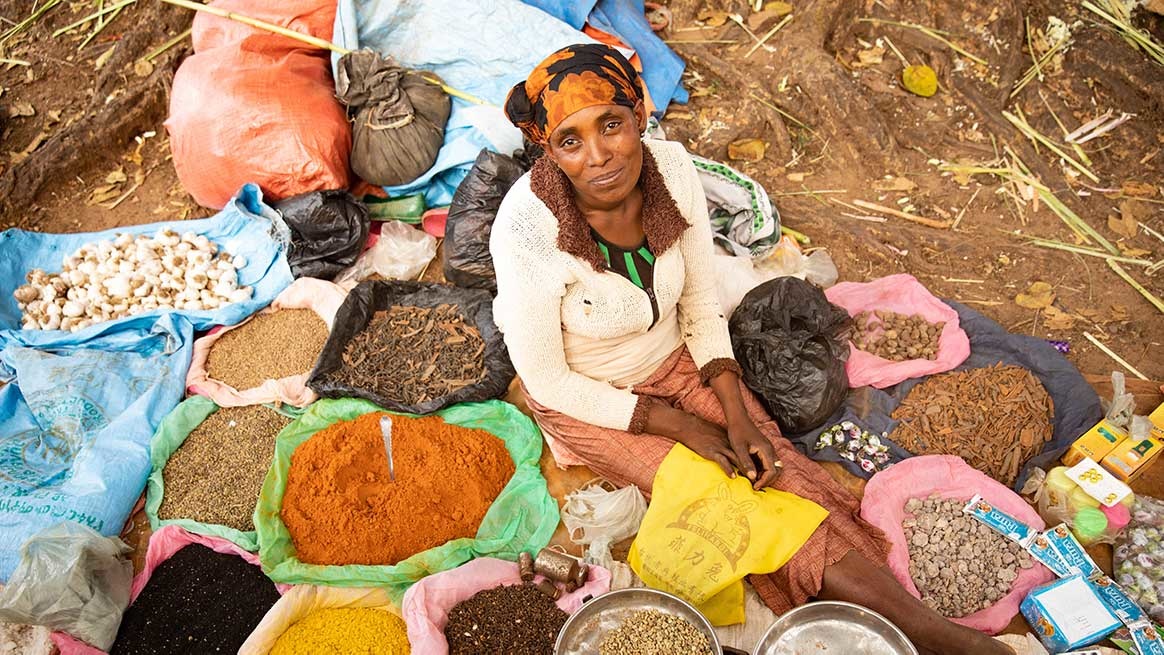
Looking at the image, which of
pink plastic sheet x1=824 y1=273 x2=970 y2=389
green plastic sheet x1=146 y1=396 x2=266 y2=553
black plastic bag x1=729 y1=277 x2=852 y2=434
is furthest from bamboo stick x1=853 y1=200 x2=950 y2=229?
green plastic sheet x1=146 y1=396 x2=266 y2=553

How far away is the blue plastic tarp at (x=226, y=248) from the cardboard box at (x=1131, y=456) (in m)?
3.29

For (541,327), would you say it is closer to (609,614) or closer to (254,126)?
(609,614)

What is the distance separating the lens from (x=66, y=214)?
4.01 m

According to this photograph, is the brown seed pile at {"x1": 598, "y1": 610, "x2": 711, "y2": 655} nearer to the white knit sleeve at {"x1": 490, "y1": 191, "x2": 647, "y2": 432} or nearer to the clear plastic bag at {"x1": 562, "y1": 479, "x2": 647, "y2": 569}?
the clear plastic bag at {"x1": 562, "y1": 479, "x2": 647, "y2": 569}

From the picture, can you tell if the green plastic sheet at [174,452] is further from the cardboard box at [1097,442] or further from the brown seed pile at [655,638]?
the cardboard box at [1097,442]

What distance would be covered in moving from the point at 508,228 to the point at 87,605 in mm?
1724

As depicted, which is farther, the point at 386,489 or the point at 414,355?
the point at 414,355

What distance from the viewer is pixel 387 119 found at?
3.53 meters

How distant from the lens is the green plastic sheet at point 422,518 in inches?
95.5

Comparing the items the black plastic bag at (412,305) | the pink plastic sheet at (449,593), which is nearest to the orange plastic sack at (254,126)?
the black plastic bag at (412,305)

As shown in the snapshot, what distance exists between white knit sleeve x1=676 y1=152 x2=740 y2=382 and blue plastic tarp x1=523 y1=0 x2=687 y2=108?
1.69m

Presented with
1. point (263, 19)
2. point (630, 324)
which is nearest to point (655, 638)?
point (630, 324)

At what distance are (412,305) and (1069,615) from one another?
2.62 meters

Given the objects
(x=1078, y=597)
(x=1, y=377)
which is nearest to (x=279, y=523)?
(x=1, y=377)
